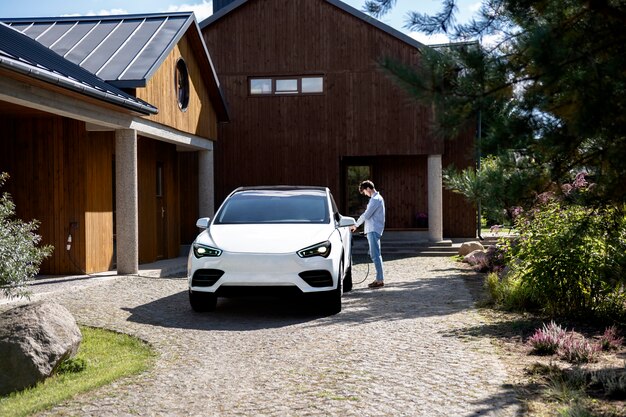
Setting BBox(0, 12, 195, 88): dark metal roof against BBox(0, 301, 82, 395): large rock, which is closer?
BBox(0, 301, 82, 395): large rock

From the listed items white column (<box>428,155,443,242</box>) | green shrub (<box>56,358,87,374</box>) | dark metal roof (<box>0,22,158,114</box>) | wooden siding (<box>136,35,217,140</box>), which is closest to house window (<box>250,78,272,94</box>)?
wooden siding (<box>136,35,217,140</box>)

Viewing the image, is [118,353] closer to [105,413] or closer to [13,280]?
[13,280]

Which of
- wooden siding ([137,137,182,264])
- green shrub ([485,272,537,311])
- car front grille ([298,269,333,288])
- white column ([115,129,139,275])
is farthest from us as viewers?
wooden siding ([137,137,182,264])

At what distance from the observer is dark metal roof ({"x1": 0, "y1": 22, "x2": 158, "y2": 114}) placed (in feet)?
30.7

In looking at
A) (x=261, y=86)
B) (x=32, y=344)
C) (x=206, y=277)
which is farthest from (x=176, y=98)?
(x=32, y=344)

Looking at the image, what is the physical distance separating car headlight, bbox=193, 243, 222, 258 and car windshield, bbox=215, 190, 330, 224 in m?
1.05

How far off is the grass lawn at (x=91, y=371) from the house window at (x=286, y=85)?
1529cm

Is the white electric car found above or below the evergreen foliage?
below

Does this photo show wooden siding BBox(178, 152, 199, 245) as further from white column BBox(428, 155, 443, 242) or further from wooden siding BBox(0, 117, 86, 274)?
wooden siding BBox(0, 117, 86, 274)

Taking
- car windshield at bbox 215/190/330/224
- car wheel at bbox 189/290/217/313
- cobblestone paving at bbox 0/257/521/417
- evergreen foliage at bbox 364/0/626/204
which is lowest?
cobblestone paving at bbox 0/257/521/417

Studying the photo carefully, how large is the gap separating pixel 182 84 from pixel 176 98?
1103 mm

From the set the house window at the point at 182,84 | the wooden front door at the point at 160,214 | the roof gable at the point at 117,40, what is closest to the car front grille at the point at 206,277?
the roof gable at the point at 117,40

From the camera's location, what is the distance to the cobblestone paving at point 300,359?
5148 millimetres

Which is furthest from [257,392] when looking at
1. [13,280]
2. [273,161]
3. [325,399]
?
[273,161]
